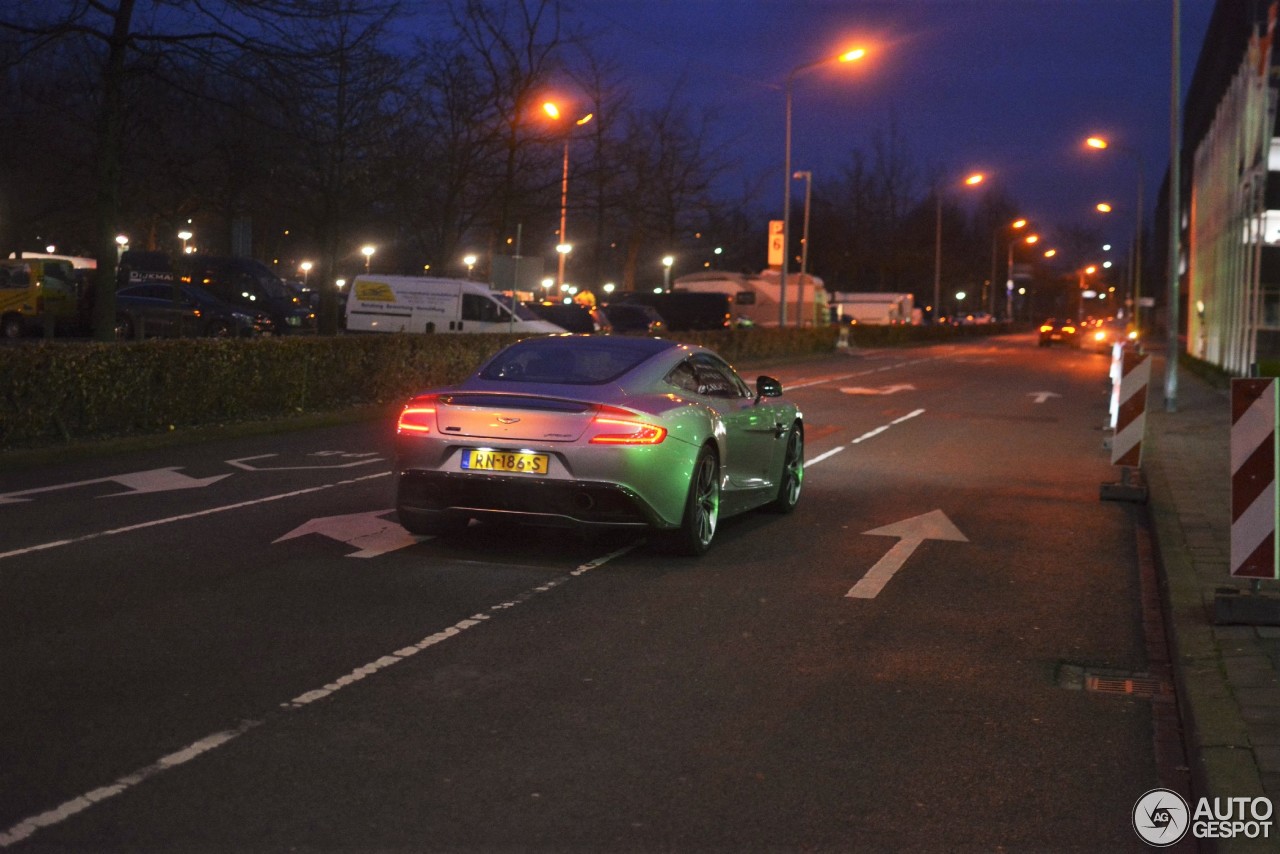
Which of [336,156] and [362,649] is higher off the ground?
[336,156]

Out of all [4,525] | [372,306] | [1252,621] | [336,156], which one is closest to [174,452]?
[4,525]

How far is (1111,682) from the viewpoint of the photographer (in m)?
6.73

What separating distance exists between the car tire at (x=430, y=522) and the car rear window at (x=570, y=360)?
0.97 meters

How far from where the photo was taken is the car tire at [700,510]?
9188 mm

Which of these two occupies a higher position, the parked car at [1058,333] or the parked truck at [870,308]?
the parked truck at [870,308]

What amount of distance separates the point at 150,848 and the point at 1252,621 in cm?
562

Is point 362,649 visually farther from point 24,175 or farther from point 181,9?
point 24,175

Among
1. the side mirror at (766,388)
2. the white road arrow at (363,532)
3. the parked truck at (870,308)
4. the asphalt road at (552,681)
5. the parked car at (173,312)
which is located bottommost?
the asphalt road at (552,681)

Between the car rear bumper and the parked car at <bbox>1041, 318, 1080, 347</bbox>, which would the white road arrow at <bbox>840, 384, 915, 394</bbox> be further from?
the parked car at <bbox>1041, 318, 1080, 347</bbox>

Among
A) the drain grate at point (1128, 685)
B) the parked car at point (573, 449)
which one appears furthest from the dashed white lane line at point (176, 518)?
the drain grate at point (1128, 685)

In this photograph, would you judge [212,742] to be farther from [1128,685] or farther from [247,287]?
[247,287]

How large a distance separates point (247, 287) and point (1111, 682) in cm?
3354

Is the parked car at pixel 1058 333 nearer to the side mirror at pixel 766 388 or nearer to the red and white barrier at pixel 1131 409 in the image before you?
the red and white barrier at pixel 1131 409

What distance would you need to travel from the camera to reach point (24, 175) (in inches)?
1638
